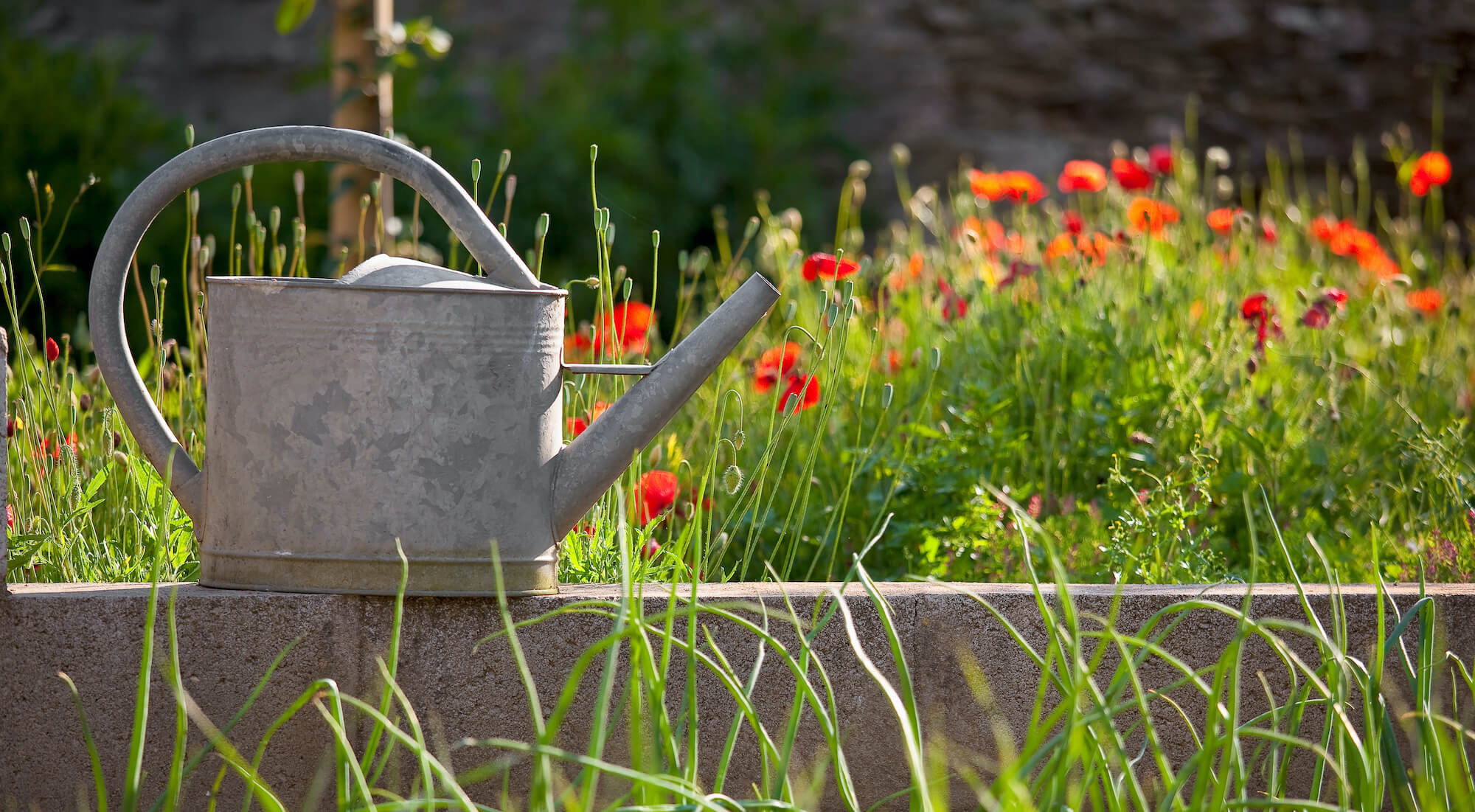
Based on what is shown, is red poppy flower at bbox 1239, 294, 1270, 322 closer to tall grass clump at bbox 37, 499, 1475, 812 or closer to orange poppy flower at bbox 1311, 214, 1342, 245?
tall grass clump at bbox 37, 499, 1475, 812

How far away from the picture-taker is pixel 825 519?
204 centimetres

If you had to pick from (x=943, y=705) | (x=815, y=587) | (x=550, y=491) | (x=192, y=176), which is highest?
(x=192, y=176)

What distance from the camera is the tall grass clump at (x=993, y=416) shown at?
161cm

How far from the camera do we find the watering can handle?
1.23 metres

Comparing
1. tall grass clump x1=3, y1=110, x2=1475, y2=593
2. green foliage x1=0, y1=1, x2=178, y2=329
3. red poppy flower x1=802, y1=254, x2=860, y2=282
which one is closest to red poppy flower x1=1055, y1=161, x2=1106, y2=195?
tall grass clump x1=3, y1=110, x2=1475, y2=593

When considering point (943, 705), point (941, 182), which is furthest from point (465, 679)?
point (941, 182)

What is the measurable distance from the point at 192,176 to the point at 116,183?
3098 mm

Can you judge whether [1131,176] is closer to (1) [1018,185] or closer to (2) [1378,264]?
(1) [1018,185]

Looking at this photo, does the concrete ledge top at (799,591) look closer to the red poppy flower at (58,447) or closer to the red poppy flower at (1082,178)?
the red poppy flower at (58,447)

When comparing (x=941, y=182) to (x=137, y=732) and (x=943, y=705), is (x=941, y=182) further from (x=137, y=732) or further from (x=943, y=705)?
(x=137, y=732)

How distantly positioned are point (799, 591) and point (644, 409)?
258 mm

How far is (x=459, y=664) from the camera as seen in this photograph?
1314 mm

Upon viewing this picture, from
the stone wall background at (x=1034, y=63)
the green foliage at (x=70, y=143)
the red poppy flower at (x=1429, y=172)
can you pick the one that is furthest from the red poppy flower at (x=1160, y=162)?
the green foliage at (x=70, y=143)

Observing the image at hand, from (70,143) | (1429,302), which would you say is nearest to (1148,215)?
(1429,302)
